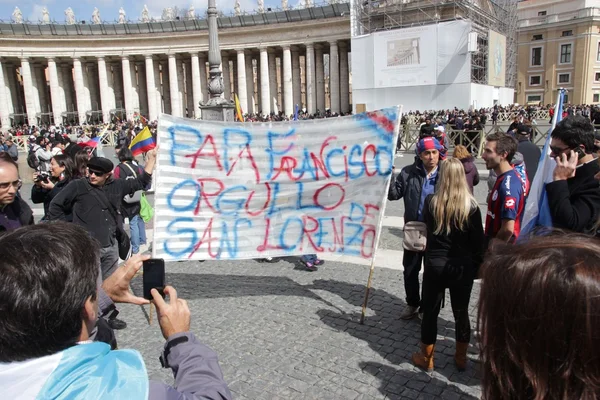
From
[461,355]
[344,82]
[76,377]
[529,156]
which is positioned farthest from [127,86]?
[76,377]

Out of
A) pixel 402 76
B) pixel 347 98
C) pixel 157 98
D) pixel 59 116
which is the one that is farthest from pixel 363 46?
pixel 59 116

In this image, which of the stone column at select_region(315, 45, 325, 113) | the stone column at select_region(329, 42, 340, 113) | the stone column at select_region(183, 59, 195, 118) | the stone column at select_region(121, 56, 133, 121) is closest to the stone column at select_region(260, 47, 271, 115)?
the stone column at select_region(315, 45, 325, 113)

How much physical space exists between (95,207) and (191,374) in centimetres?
329

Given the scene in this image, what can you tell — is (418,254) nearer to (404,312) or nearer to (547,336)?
(404,312)

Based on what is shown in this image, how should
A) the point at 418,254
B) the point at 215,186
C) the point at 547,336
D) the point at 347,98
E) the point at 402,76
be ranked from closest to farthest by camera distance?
the point at 547,336
the point at 418,254
the point at 215,186
the point at 402,76
the point at 347,98

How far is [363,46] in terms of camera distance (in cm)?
3553

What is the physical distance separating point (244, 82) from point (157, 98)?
1076 cm

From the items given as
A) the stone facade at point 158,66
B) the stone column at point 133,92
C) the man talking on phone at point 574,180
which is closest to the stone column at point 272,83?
the stone facade at point 158,66

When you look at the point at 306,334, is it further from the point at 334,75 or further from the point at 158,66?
the point at 158,66

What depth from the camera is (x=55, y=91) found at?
2034 inches

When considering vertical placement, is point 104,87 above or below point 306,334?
above

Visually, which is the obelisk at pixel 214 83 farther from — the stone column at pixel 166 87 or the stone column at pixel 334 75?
the stone column at pixel 166 87

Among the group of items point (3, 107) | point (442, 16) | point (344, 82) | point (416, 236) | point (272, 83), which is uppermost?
point (442, 16)

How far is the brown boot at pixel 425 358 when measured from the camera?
3379 millimetres
